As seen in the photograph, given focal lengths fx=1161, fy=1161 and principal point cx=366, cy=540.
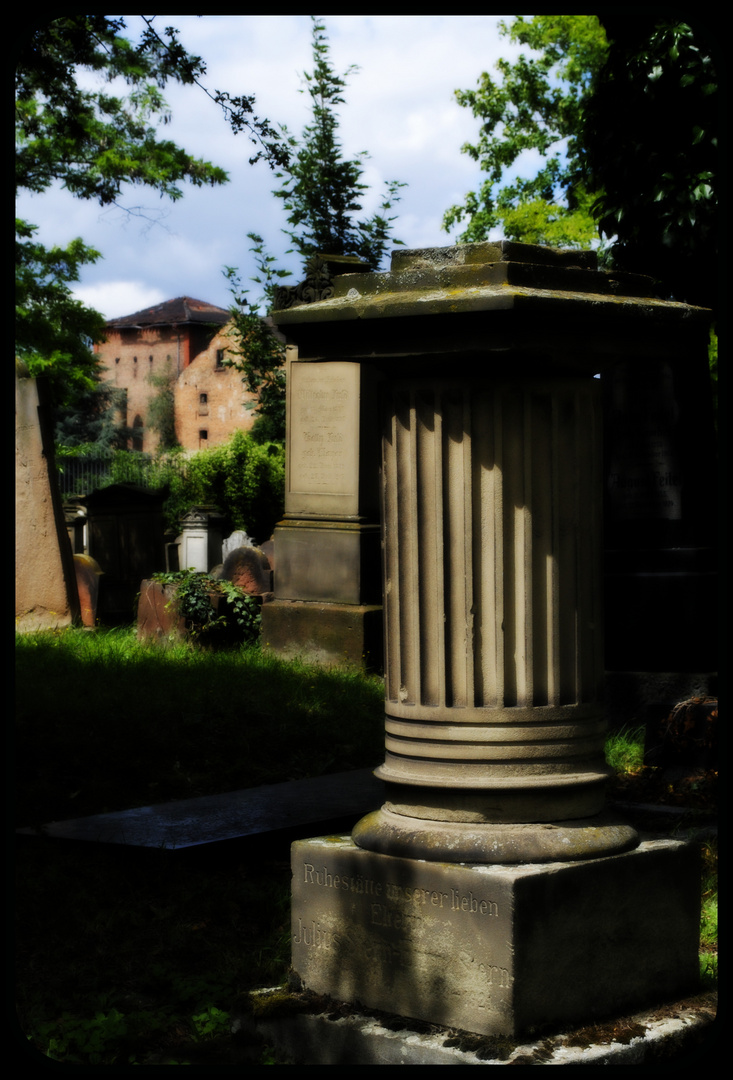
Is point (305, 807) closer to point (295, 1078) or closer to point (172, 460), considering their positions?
point (295, 1078)

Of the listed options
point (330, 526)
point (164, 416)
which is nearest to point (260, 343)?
point (330, 526)

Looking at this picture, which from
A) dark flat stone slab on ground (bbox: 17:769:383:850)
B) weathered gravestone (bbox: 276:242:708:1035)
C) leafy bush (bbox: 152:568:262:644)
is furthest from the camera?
leafy bush (bbox: 152:568:262:644)

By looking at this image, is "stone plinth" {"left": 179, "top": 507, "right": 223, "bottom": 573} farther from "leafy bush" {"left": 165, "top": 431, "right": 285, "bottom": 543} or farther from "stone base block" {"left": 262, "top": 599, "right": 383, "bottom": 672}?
"leafy bush" {"left": 165, "top": 431, "right": 285, "bottom": 543}

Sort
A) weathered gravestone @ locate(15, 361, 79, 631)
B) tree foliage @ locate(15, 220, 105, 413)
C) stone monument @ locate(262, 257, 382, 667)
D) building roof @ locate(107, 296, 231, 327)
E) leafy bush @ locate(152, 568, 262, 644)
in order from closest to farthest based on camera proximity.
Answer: stone monument @ locate(262, 257, 382, 667) → leafy bush @ locate(152, 568, 262, 644) → weathered gravestone @ locate(15, 361, 79, 631) → tree foliage @ locate(15, 220, 105, 413) → building roof @ locate(107, 296, 231, 327)

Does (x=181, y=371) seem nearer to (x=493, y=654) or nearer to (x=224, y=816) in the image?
(x=224, y=816)

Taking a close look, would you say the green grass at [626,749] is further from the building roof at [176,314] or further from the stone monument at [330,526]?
the building roof at [176,314]

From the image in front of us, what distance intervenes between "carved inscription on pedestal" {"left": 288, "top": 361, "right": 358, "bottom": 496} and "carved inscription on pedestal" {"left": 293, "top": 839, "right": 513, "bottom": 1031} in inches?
276

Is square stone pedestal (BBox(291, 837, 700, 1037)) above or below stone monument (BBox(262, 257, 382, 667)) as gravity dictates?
below

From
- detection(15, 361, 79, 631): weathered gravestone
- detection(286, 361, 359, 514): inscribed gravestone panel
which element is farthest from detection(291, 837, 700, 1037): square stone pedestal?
detection(15, 361, 79, 631): weathered gravestone

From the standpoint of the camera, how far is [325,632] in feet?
33.4

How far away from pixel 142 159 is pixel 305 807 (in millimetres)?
14737

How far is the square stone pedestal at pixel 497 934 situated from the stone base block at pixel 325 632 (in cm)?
635

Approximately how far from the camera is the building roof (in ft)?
183

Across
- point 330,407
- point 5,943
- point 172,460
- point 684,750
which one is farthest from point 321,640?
point 172,460
